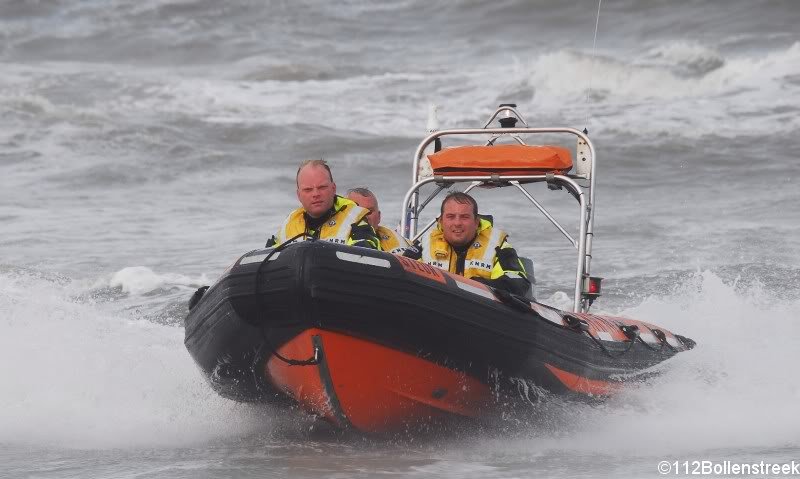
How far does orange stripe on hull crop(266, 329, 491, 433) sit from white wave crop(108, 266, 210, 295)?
13.5ft

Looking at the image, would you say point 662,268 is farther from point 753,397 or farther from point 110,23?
point 110,23

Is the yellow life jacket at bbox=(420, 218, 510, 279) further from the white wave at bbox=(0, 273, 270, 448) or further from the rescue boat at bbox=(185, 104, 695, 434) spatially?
the white wave at bbox=(0, 273, 270, 448)

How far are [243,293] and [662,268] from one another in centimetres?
506

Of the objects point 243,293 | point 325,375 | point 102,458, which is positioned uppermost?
point 243,293

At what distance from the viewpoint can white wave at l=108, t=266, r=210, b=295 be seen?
8.58 meters

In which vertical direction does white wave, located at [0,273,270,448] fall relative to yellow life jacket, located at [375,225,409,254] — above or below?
below

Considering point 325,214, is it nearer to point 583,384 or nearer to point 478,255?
point 478,255

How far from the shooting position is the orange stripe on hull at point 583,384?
194 inches

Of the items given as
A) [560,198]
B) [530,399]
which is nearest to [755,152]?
[560,198]

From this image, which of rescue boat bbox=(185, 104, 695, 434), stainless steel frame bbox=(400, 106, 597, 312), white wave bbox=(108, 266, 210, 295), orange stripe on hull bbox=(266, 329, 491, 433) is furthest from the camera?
white wave bbox=(108, 266, 210, 295)

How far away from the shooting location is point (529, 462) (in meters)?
4.50

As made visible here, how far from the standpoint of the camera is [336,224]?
4.93 meters

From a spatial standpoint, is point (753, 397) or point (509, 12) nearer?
point (753, 397)

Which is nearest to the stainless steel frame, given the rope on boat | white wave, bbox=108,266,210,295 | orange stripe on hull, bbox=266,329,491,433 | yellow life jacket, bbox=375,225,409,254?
yellow life jacket, bbox=375,225,409,254
